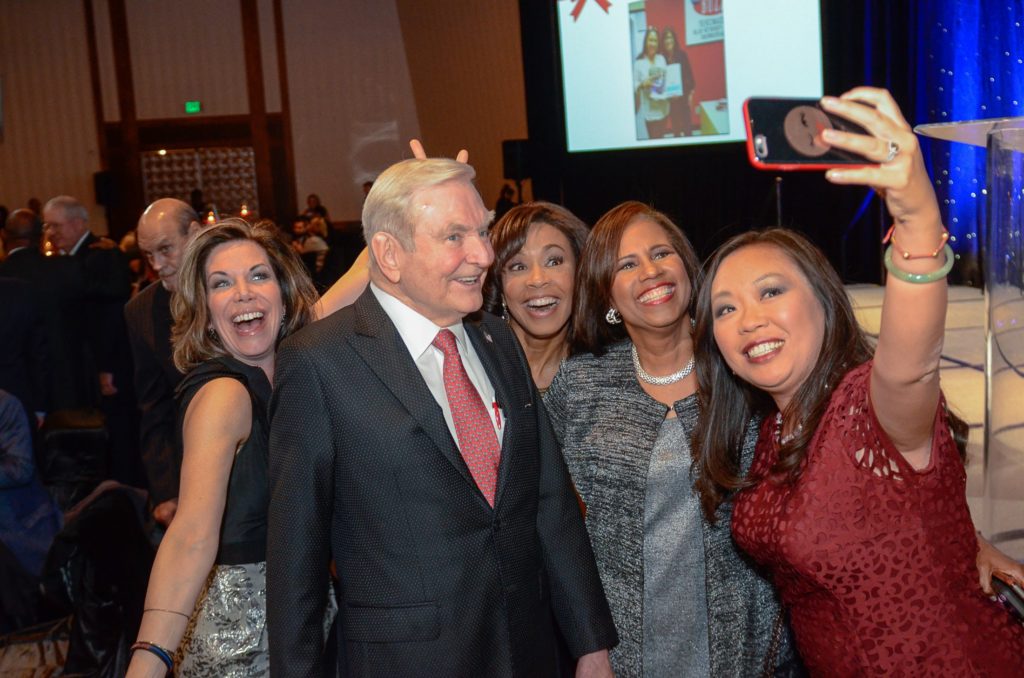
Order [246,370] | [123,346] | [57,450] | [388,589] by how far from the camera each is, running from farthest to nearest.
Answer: [123,346]
[57,450]
[246,370]
[388,589]

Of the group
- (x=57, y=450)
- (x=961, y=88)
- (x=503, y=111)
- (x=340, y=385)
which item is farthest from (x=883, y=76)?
(x=340, y=385)

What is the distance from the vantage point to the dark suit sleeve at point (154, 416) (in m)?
3.29

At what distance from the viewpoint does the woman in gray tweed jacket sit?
7.66ft

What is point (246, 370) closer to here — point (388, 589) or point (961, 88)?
point (388, 589)

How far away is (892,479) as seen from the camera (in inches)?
63.5

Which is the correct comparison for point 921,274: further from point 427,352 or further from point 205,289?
point 205,289

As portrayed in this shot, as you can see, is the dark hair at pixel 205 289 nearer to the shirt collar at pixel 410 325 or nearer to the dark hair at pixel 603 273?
the shirt collar at pixel 410 325

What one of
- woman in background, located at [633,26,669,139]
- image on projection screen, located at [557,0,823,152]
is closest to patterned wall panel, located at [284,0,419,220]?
image on projection screen, located at [557,0,823,152]

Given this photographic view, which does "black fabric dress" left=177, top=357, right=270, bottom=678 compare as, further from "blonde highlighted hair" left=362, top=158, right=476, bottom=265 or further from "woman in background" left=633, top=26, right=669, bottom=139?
"woman in background" left=633, top=26, right=669, bottom=139

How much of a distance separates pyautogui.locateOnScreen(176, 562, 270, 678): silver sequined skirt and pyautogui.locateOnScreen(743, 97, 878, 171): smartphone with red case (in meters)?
1.42

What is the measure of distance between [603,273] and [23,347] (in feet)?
11.0

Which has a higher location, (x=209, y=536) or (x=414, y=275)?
(x=414, y=275)

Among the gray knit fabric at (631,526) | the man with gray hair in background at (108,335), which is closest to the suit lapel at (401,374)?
the gray knit fabric at (631,526)

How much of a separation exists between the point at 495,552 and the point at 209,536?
55 cm
